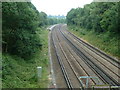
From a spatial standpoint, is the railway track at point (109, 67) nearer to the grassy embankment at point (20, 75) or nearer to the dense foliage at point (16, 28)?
the grassy embankment at point (20, 75)

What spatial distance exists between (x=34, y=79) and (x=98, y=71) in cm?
676

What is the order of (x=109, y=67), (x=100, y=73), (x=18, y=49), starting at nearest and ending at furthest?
(x=18, y=49), (x=100, y=73), (x=109, y=67)

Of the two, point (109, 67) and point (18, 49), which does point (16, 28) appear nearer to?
point (18, 49)

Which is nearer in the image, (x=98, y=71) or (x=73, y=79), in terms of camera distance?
(x=73, y=79)

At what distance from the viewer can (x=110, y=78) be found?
51.6 feet

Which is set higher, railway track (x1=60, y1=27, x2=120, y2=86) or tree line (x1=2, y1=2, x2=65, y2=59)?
tree line (x1=2, y1=2, x2=65, y2=59)

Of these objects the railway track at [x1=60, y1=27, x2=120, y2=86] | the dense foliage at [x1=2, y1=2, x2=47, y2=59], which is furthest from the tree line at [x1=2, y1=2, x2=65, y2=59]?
the railway track at [x1=60, y1=27, x2=120, y2=86]

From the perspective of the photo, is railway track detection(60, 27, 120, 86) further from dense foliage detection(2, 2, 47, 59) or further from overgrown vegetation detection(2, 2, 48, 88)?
dense foliage detection(2, 2, 47, 59)

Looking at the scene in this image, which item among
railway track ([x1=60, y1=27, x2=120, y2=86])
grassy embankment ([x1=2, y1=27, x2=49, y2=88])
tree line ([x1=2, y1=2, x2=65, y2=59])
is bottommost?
railway track ([x1=60, y1=27, x2=120, y2=86])

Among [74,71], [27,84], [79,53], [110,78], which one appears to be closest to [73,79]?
[74,71]

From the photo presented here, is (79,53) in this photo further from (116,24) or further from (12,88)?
(12,88)

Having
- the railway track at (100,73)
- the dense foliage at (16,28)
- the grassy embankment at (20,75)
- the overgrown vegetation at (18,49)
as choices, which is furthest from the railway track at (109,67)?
the dense foliage at (16,28)

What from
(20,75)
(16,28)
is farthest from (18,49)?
(20,75)

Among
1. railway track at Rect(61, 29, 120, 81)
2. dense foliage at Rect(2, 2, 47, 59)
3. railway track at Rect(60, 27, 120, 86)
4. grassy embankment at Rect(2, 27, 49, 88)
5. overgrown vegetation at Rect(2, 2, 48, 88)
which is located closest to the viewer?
grassy embankment at Rect(2, 27, 49, 88)
